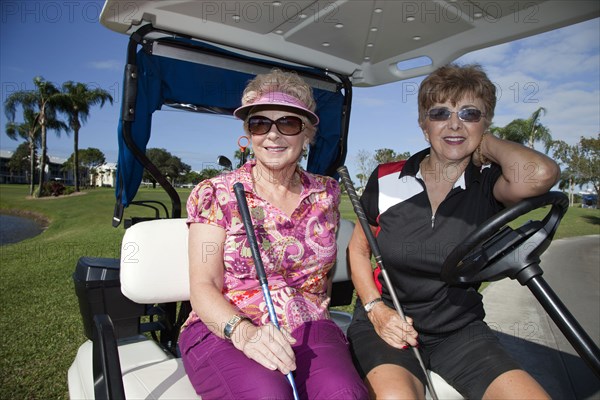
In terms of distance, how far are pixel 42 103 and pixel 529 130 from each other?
35988 mm

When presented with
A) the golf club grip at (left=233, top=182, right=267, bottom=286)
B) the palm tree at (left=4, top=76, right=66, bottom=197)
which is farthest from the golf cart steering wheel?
the palm tree at (left=4, top=76, right=66, bottom=197)

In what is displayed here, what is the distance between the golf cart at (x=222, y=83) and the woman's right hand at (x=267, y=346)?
270 mm

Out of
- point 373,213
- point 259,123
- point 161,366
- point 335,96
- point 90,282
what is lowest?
point 161,366

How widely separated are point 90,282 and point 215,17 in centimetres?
136

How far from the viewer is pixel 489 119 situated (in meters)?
1.83

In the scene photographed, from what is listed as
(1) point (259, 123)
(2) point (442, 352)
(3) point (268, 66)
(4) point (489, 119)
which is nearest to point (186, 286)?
(1) point (259, 123)

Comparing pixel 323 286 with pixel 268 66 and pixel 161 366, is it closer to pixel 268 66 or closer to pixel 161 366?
pixel 161 366

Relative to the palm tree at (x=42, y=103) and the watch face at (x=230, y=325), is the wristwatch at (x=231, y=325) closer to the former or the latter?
the watch face at (x=230, y=325)

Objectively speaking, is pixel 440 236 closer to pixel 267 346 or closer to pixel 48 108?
pixel 267 346

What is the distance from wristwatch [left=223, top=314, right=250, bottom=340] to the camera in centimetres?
154

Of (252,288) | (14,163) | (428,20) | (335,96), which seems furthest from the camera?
(14,163)

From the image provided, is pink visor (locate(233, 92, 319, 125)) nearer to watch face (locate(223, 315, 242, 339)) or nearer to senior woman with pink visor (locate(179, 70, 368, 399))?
→ senior woman with pink visor (locate(179, 70, 368, 399))

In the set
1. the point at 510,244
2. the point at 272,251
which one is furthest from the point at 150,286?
the point at 510,244

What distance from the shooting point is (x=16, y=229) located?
72.6ft
